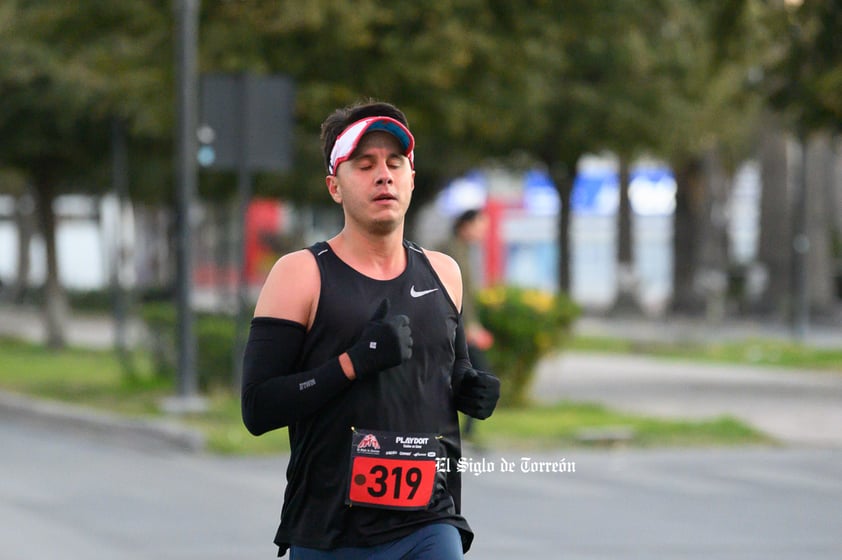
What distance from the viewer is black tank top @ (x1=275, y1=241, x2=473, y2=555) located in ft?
13.6

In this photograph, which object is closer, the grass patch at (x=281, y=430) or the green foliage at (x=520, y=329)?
the grass patch at (x=281, y=430)

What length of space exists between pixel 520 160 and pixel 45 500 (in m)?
27.1

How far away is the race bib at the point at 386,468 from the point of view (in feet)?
13.5

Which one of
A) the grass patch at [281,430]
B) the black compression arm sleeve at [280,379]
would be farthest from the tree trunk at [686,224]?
the black compression arm sleeve at [280,379]

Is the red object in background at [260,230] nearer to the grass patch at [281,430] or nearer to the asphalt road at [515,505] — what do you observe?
the grass patch at [281,430]

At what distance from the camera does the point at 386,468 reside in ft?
13.4

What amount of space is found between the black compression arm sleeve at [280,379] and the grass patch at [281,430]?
31.9 feet

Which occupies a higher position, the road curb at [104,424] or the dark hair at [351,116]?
the dark hair at [351,116]

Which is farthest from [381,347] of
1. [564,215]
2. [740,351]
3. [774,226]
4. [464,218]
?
[774,226]

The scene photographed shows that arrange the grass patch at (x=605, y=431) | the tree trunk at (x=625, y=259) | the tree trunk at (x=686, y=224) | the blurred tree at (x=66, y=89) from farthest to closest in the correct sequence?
the tree trunk at (x=686, y=224), the tree trunk at (x=625, y=259), the blurred tree at (x=66, y=89), the grass patch at (x=605, y=431)

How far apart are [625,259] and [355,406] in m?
41.6

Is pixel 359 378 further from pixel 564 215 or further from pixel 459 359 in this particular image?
pixel 564 215

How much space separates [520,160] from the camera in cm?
3778

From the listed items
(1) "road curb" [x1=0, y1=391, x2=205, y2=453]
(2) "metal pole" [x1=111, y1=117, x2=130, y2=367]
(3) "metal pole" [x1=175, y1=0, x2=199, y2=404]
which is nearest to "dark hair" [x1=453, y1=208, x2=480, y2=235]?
(1) "road curb" [x1=0, y1=391, x2=205, y2=453]
